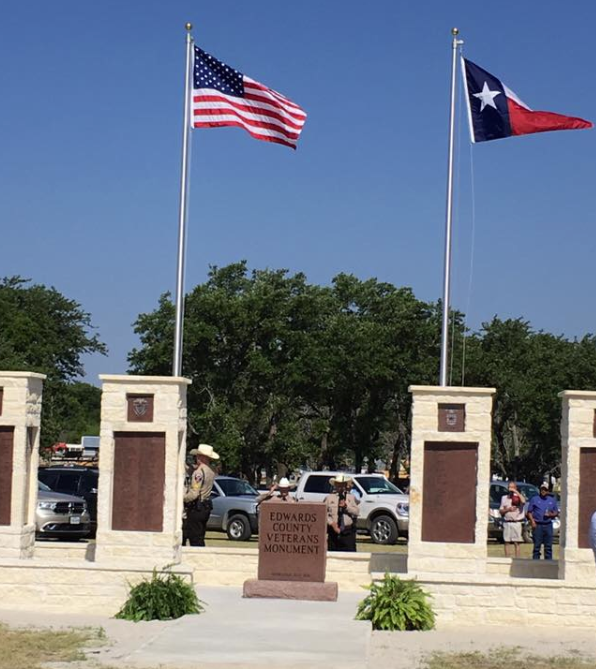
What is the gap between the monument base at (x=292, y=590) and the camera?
15422mm

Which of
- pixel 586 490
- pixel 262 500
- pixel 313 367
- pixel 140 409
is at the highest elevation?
pixel 313 367

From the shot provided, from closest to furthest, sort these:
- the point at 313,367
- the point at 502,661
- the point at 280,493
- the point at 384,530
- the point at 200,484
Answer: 1. the point at 502,661
2. the point at 280,493
3. the point at 200,484
4. the point at 384,530
5. the point at 313,367

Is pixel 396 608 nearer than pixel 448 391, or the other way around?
pixel 396 608

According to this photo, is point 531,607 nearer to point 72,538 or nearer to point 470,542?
Answer: point 470,542

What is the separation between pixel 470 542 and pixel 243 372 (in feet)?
125

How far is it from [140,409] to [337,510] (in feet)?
11.6

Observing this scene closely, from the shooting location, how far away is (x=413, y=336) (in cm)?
5516

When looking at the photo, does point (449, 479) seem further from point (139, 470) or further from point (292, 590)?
point (139, 470)

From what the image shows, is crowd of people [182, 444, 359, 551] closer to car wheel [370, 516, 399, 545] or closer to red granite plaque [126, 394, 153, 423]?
red granite plaque [126, 394, 153, 423]

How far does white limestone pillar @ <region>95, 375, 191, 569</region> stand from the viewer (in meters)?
16.1

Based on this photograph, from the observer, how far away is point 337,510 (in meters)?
17.9

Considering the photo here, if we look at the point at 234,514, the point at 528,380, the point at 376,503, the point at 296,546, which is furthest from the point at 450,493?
the point at 528,380

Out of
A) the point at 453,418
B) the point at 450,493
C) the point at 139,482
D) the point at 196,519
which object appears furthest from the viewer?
the point at 196,519

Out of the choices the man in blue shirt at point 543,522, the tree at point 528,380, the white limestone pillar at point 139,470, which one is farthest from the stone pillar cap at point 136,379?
the tree at point 528,380
